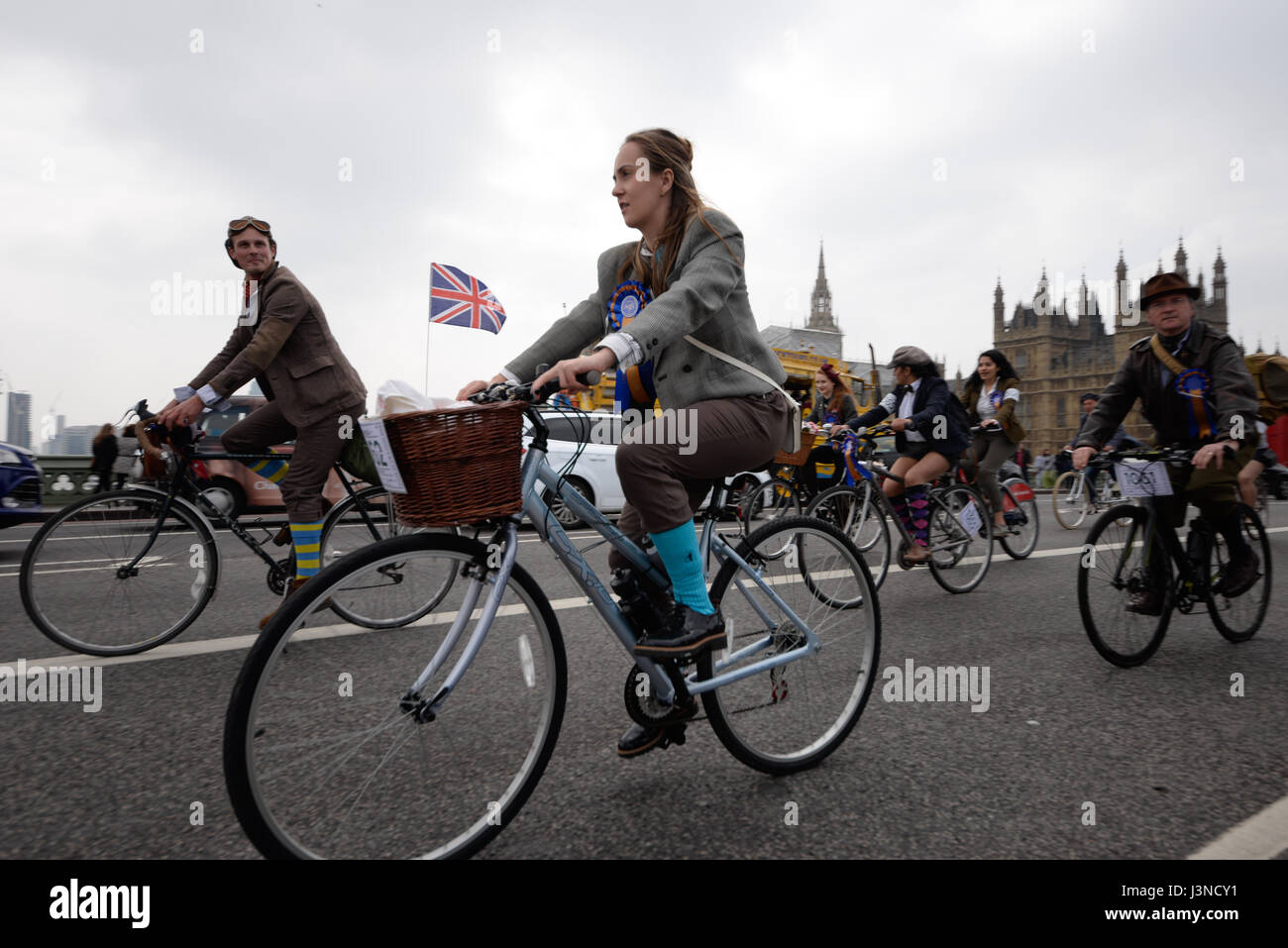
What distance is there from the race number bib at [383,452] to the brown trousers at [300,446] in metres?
2.43

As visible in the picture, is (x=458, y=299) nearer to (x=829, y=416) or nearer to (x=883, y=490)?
(x=829, y=416)

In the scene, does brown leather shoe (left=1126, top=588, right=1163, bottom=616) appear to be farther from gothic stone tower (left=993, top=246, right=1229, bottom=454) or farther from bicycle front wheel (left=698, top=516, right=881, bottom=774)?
gothic stone tower (left=993, top=246, right=1229, bottom=454)

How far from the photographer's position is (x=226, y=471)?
15.1 ft

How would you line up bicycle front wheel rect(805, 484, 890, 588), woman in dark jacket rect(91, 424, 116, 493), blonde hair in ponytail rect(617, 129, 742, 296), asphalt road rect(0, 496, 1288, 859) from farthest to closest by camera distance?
woman in dark jacket rect(91, 424, 116, 493), bicycle front wheel rect(805, 484, 890, 588), blonde hair in ponytail rect(617, 129, 742, 296), asphalt road rect(0, 496, 1288, 859)

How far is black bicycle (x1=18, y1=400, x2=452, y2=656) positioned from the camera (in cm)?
357

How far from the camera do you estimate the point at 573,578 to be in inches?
86.4

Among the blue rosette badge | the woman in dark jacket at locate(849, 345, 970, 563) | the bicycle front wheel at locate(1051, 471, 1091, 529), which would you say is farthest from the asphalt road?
the bicycle front wheel at locate(1051, 471, 1091, 529)

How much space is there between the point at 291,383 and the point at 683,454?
8.86 ft

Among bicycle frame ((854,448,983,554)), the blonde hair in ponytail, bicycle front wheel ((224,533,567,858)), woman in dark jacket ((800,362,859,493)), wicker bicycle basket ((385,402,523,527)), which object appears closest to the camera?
bicycle front wheel ((224,533,567,858))

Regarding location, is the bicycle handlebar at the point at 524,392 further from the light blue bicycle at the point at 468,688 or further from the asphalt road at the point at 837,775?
the asphalt road at the point at 837,775

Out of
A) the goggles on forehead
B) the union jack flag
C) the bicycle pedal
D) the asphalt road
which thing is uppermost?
the union jack flag

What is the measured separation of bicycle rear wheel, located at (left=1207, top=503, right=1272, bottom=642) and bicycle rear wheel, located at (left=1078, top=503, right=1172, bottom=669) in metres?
0.50
